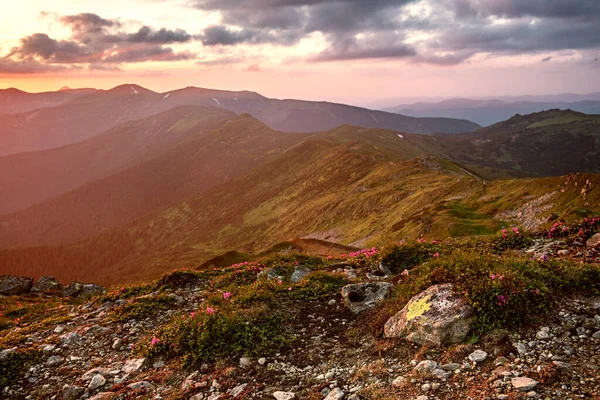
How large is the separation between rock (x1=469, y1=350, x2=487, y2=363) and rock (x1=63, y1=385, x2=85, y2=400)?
1060 cm

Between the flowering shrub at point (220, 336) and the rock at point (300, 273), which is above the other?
the flowering shrub at point (220, 336)

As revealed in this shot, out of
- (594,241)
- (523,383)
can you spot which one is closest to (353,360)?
(523,383)

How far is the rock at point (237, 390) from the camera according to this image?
28.9 feet

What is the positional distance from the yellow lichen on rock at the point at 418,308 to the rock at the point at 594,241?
30.1 feet

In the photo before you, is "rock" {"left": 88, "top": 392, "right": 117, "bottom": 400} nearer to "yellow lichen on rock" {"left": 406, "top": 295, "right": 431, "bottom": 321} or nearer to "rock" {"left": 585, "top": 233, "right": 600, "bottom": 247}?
"yellow lichen on rock" {"left": 406, "top": 295, "right": 431, "bottom": 321}

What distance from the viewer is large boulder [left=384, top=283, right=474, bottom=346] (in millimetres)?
9125

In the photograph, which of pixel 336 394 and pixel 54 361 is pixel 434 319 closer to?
pixel 336 394

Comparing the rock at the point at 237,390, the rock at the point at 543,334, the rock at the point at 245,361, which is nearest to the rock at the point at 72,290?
the rock at the point at 245,361

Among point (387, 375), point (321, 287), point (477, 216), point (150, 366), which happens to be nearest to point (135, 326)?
point (150, 366)

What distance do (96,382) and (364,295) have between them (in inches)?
349

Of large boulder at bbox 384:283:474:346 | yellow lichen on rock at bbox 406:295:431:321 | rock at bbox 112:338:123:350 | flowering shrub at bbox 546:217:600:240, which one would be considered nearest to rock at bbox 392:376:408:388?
large boulder at bbox 384:283:474:346

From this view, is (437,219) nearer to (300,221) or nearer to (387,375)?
(387,375)

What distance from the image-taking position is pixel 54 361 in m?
11.6

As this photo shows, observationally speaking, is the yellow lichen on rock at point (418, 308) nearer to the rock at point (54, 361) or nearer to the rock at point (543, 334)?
the rock at point (543, 334)
